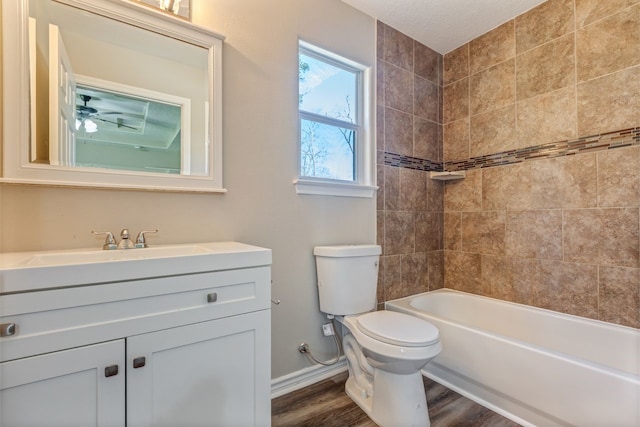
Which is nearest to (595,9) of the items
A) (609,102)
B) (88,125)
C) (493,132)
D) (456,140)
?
(609,102)

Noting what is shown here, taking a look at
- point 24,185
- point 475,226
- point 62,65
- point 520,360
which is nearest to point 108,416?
point 24,185

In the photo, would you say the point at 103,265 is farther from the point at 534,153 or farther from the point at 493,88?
the point at 493,88

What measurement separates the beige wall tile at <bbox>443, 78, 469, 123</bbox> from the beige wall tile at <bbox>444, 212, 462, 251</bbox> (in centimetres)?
84

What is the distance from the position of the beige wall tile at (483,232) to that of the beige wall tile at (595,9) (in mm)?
1273

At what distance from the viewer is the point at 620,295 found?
1.64 metres

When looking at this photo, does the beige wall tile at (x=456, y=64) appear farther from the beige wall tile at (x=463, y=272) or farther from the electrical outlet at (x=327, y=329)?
the electrical outlet at (x=327, y=329)

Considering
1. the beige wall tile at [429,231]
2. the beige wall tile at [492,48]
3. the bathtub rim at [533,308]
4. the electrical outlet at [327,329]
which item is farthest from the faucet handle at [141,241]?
the beige wall tile at [492,48]

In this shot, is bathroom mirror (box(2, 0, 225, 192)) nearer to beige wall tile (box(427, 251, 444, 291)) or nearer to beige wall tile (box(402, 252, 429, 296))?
beige wall tile (box(402, 252, 429, 296))

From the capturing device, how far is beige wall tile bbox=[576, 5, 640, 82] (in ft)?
5.23

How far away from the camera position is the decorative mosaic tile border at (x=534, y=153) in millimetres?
1640

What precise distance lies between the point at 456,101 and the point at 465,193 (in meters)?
0.80

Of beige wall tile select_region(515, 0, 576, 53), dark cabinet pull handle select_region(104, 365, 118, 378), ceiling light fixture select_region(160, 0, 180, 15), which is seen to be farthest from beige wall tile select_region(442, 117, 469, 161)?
dark cabinet pull handle select_region(104, 365, 118, 378)

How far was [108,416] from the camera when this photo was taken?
875mm

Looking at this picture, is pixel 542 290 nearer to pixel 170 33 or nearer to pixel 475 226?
pixel 475 226
